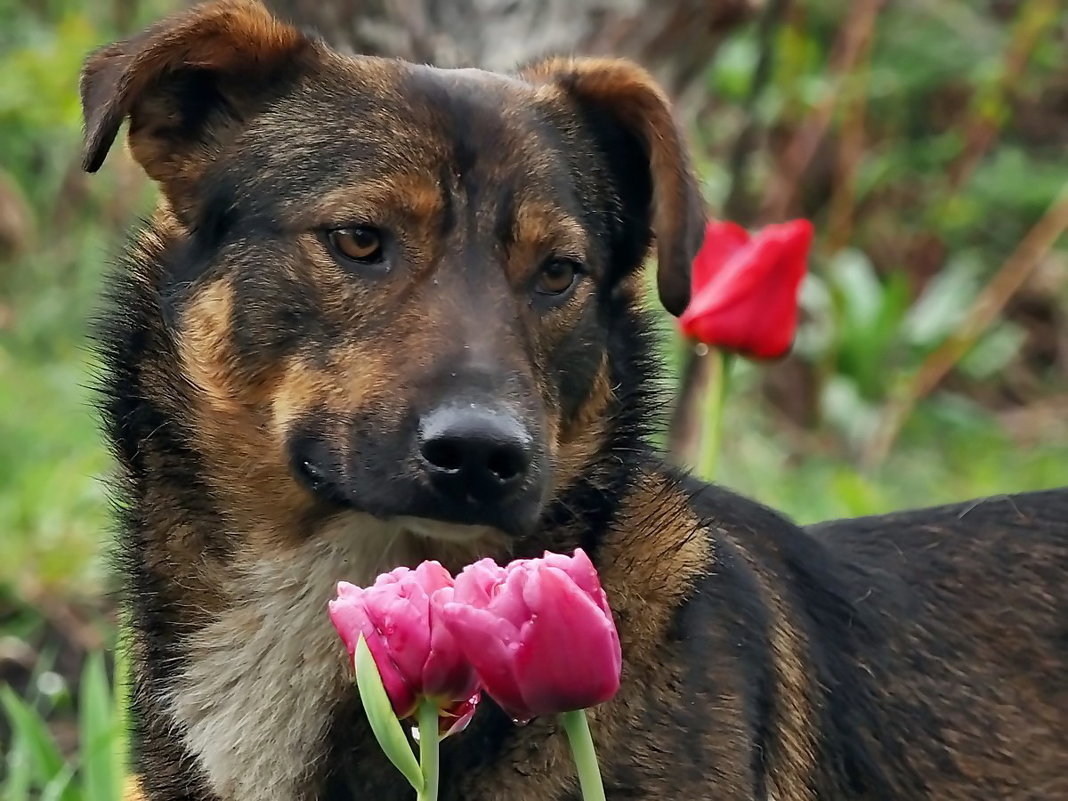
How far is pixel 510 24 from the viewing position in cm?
558

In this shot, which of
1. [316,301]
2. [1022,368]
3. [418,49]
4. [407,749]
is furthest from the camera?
[1022,368]

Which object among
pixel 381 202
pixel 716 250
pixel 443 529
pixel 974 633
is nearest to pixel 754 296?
pixel 716 250

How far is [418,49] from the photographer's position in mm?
5531

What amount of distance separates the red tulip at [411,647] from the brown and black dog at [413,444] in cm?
81

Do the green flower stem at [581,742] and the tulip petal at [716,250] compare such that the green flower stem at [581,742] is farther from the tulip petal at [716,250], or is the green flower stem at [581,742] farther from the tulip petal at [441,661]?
the tulip petal at [716,250]

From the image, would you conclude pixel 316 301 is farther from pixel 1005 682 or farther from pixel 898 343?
pixel 898 343

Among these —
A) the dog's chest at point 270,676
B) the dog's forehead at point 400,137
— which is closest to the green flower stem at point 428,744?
the dog's chest at point 270,676

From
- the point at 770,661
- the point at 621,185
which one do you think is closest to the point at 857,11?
the point at 621,185

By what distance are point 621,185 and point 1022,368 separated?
7.80m

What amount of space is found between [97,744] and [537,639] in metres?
1.89

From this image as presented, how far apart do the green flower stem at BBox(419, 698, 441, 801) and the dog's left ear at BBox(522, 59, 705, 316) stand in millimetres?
1514

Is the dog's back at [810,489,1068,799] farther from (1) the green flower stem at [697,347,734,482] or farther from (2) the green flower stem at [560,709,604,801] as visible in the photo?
(2) the green flower stem at [560,709,604,801]

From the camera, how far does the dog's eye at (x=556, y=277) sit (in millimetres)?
3061

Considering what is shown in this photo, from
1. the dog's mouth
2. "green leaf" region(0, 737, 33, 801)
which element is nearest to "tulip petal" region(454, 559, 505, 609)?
the dog's mouth
